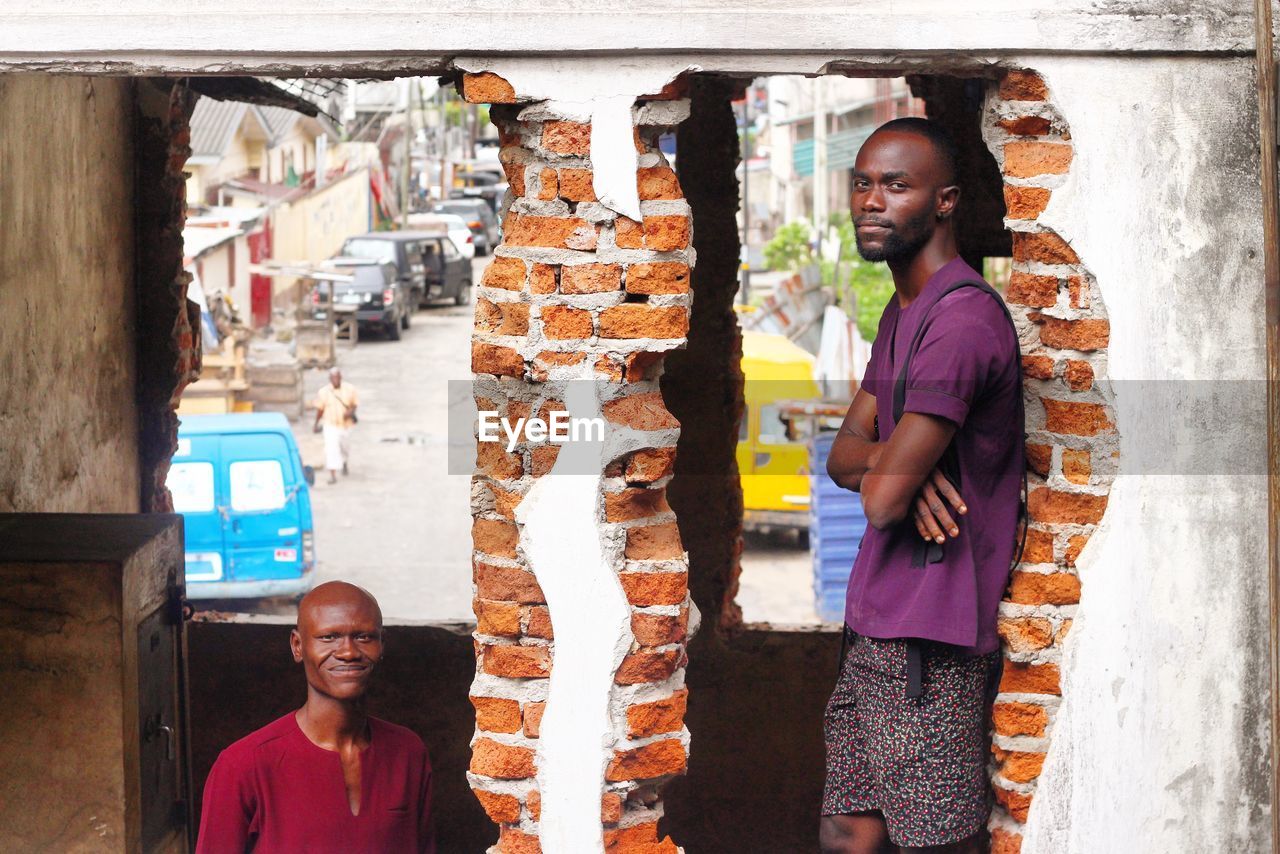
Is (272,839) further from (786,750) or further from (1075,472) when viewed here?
(786,750)

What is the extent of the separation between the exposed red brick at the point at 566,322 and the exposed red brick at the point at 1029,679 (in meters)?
1.35

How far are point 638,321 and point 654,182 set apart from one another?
1.13ft

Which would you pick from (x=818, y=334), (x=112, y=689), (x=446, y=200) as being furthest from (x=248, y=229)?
(x=112, y=689)

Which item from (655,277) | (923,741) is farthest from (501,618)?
(923,741)

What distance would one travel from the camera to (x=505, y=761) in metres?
3.88

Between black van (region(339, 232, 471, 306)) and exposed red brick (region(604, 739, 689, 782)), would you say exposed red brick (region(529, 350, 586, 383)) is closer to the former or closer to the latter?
exposed red brick (region(604, 739, 689, 782))

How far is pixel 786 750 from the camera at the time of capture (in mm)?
7152

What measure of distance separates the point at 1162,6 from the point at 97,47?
8.35ft

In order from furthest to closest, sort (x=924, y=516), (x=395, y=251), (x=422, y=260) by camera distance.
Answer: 1. (x=422, y=260)
2. (x=395, y=251)
3. (x=924, y=516)

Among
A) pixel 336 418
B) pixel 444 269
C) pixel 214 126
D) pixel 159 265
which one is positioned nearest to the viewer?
pixel 159 265

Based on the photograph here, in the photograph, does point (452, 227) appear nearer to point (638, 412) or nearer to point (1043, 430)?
point (638, 412)

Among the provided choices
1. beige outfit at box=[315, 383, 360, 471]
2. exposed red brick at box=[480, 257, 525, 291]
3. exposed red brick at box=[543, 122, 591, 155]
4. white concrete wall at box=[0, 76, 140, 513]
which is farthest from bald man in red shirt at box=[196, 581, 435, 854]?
beige outfit at box=[315, 383, 360, 471]

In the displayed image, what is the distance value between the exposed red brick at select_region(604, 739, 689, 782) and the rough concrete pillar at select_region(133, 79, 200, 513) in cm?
414

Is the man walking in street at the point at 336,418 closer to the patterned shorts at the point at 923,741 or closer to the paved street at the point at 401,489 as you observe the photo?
the paved street at the point at 401,489
